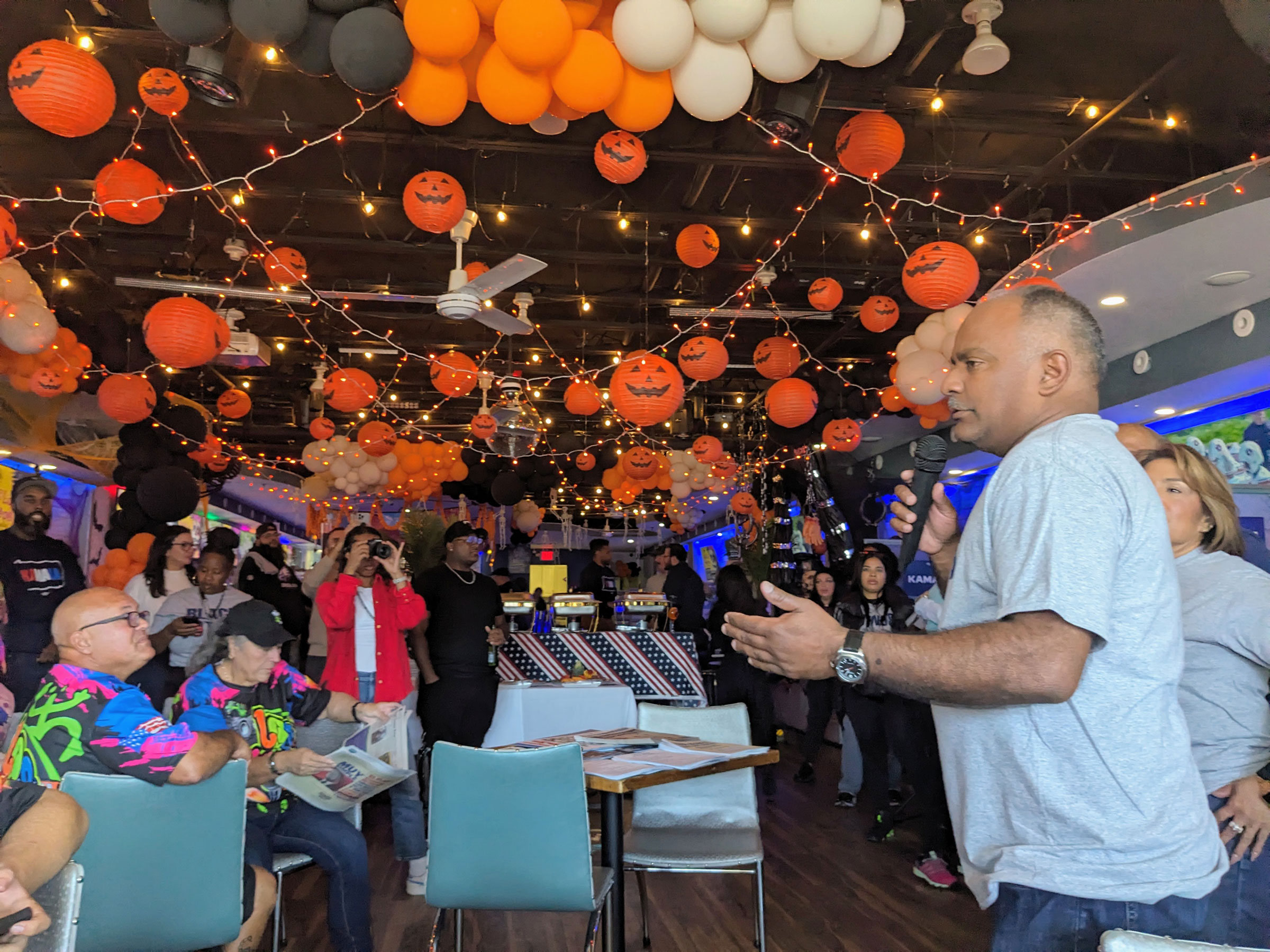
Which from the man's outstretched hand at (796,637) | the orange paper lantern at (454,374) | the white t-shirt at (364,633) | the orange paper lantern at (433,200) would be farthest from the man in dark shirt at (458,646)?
the man's outstretched hand at (796,637)

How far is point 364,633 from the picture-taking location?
4234 millimetres

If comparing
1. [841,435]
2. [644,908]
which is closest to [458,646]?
[644,908]

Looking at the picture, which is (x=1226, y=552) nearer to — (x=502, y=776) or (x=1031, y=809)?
(x=1031, y=809)

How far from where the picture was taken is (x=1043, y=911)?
1.16m

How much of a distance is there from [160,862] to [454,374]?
5639mm

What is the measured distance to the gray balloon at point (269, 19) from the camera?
284 centimetres

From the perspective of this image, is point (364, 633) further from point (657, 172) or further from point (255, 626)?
point (657, 172)

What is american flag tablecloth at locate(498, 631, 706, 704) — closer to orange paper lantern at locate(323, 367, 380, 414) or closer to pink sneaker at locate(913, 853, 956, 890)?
pink sneaker at locate(913, 853, 956, 890)

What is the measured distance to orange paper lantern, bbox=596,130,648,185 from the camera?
4.22m

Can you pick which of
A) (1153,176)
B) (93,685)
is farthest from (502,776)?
(1153,176)

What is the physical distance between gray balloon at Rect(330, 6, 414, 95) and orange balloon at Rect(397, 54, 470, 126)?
0.50 ft

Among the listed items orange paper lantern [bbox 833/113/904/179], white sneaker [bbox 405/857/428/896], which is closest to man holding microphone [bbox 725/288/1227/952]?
white sneaker [bbox 405/857/428/896]

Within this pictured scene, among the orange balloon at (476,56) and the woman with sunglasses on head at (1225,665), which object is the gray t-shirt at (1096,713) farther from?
the orange balloon at (476,56)

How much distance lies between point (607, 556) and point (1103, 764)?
8.51 m
